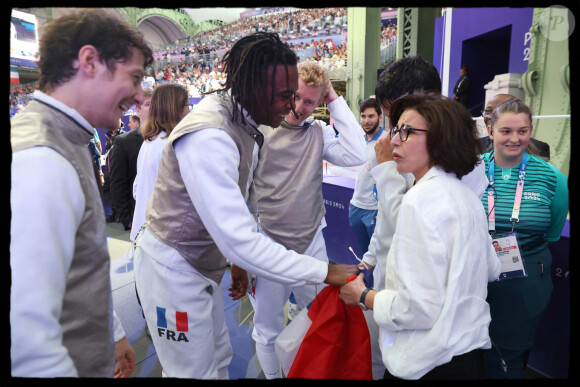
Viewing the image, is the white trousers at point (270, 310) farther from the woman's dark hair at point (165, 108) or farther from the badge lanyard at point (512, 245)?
the woman's dark hair at point (165, 108)

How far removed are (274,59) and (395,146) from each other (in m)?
0.52

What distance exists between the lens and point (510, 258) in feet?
5.46

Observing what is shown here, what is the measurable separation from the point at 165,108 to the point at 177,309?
1.59 m

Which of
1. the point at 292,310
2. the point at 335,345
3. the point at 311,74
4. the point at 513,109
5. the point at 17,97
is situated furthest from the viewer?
the point at 292,310

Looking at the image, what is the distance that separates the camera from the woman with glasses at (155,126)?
2.33m

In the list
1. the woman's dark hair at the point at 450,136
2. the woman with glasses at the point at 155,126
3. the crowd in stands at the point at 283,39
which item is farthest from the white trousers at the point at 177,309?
the crowd in stands at the point at 283,39

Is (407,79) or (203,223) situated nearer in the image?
(203,223)

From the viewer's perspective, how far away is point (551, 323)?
2039 millimetres

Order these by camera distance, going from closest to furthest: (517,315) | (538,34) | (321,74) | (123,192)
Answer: (517,315), (321,74), (123,192), (538,34)

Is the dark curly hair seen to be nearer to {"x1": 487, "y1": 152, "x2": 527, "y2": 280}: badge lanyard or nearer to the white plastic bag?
{"x1": 487, "y1": 152, "x2": 527, "y2": 280}: badge lanyard

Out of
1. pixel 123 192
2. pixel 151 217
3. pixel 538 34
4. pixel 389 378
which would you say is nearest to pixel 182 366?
pixel 151 217

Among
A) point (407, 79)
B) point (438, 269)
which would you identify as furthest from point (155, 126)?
point (438, 269)

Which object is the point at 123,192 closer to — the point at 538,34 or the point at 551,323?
the point at 551,323

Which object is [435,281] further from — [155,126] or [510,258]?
[155,126]
